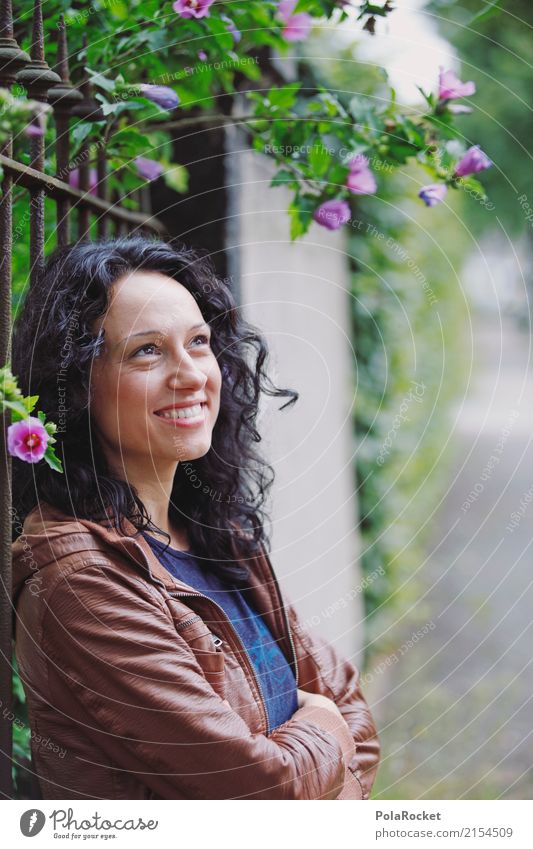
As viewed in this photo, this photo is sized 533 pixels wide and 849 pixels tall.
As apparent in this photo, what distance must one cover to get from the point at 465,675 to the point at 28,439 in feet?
11.3

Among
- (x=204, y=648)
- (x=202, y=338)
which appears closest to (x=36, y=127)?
(x=202, y=338)

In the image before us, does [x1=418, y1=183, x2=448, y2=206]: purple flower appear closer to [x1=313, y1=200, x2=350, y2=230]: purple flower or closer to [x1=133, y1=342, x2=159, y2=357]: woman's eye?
[x1=313, y1=200, x2=350, y2=230]: purple flower

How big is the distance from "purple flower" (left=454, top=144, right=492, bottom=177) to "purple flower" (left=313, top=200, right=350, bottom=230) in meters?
0.22

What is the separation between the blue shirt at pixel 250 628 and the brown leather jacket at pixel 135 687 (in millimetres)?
38

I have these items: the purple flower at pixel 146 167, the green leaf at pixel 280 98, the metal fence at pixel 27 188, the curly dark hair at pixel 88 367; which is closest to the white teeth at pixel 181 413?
the curly dark hair at pixel 88 367

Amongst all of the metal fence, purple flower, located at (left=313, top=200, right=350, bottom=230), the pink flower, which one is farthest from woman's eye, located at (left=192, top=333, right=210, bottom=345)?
the pink flower

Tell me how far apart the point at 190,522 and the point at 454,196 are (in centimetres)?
561

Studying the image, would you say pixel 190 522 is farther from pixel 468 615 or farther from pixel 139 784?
pixel 468 615

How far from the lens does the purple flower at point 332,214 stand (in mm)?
1674

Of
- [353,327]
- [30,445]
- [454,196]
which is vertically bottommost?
[30,445]

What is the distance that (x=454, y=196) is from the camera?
6.53 metres
